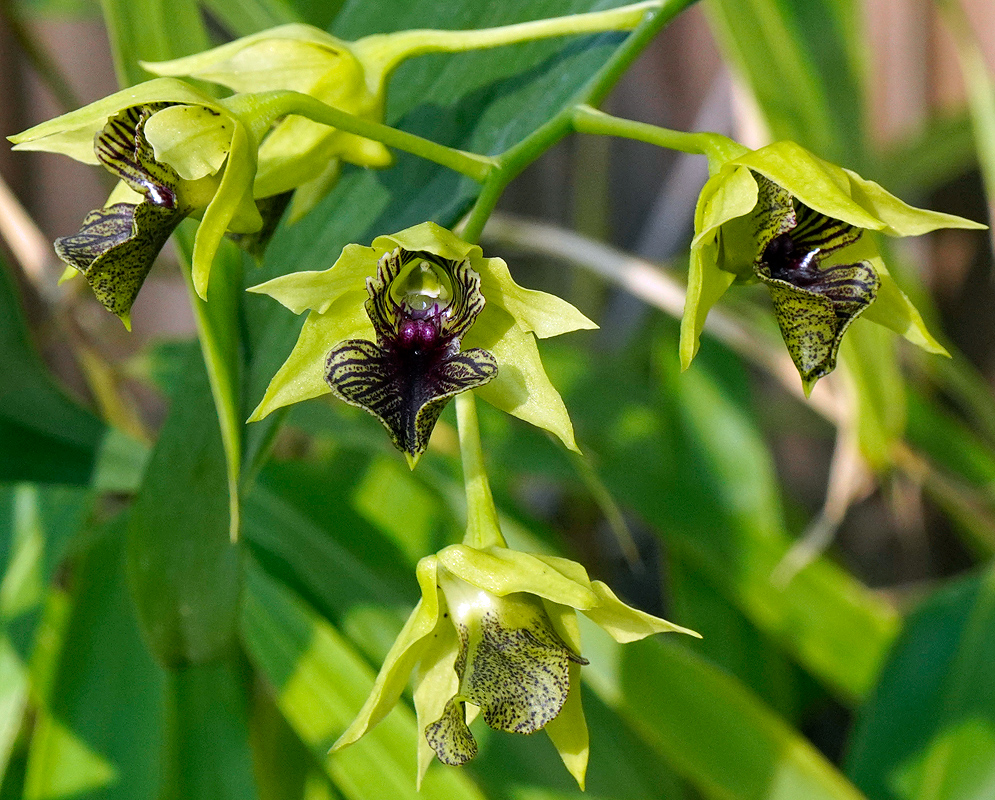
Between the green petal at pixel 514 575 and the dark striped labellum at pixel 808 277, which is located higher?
the dark striped labellum at pixel 808 277

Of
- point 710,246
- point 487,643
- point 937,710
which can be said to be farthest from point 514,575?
point 937,710

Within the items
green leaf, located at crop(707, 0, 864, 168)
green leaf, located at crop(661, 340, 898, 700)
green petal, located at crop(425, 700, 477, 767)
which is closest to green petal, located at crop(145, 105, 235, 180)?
green petal, located at crop(425, 700, 477, 767)

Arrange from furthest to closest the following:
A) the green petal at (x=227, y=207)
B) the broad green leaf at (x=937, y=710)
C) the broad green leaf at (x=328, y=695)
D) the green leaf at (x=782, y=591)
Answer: the green leaf at (x=782, y=591) < the broad green leaf at (x=937, y=710) < the broad green leaf at (x=328, y=695) < the green petal at (x=227, y=207)

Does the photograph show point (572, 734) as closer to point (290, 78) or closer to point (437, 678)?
point (437, 678)

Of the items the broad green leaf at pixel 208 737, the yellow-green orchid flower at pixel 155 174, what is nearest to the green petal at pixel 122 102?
the yellow-green orchid flower at pixel 155 174

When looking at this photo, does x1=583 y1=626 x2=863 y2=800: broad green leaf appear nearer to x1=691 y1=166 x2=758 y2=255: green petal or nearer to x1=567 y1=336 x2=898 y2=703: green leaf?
x1=567 y1=336 x2=898 y2=703: green leaf

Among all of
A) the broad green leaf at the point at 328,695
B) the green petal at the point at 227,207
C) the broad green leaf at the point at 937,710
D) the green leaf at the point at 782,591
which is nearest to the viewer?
the green petal at the point at 227,207

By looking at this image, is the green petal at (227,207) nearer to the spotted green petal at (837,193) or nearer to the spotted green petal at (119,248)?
the spotted green petal at (119,248)
